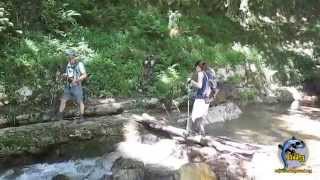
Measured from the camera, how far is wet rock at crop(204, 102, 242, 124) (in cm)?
1780

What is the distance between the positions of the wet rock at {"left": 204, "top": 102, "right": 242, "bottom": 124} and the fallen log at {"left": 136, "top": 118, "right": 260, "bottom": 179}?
12.3ft

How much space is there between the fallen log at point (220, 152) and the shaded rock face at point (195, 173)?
1.63 feet

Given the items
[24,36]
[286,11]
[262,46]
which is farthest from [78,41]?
[286,11]

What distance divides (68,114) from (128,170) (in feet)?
14.6

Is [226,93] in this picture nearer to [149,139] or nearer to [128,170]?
[149,139]

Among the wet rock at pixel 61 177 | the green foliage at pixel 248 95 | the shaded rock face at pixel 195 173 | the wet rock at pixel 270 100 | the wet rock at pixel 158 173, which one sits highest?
the green foliage at pixel 248 95

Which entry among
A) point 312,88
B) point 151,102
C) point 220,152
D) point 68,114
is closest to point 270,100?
point 312,88

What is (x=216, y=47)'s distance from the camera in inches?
873

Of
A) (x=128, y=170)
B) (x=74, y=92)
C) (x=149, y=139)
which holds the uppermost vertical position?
(x=74, y=92)

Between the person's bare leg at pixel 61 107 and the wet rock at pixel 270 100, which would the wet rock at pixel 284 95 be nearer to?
the wet rock at pixel 270 100

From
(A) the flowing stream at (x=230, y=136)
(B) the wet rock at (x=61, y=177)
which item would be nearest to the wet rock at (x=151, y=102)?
(A) the flowing stream at (x=230, y=136)

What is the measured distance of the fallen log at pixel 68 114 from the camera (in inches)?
581

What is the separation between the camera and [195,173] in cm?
1127

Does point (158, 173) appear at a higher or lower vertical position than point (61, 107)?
lower
